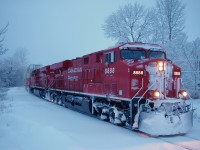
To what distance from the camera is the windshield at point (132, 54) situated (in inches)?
466

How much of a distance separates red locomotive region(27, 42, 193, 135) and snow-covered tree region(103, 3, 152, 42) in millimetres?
18378

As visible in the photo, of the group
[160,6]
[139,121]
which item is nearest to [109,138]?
[139,121]

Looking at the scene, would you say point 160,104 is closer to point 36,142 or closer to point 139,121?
point 139,121

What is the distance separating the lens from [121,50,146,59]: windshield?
38.8ft

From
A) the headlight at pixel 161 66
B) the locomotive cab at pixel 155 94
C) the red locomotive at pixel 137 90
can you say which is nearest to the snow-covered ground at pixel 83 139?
the locomotive cab at pixel 155 94

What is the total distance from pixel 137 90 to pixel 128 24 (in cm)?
2418

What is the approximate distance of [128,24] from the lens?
3412 centimetres

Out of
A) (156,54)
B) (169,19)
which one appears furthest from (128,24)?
(156,54)

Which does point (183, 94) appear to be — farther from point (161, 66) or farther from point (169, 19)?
point (169, 19)

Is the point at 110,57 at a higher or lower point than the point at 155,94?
higher

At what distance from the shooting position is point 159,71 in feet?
35.9

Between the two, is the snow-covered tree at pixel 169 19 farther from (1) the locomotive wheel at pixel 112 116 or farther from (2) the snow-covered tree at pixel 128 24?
(1) the locomotive wheel at pixel 112 116

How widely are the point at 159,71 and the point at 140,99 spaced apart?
1.37 metres

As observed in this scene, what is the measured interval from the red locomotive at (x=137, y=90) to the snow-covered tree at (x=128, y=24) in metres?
18.4
